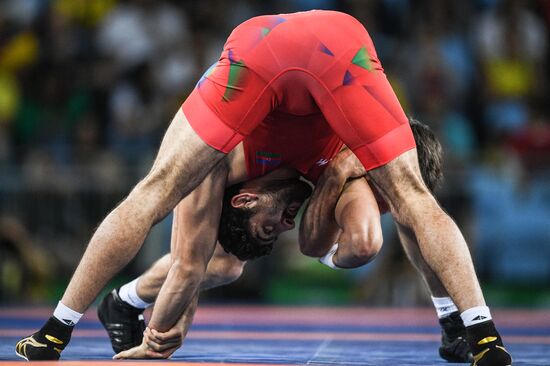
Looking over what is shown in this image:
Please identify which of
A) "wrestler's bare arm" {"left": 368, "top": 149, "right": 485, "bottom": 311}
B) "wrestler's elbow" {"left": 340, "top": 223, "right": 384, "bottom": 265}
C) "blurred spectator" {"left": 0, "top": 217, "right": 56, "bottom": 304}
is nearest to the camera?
"wrestler's bare arm" {"left": 368, "top": 149, "right": 485, "bottom": 311}

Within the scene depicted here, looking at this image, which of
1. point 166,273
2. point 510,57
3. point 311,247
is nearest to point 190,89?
point 510,57

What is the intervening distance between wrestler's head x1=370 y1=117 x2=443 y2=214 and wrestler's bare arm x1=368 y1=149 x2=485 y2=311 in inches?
18.6

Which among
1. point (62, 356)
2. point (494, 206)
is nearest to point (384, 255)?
point (494, 206)

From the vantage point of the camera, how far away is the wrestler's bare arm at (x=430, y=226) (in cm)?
332

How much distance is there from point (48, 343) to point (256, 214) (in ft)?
3.06

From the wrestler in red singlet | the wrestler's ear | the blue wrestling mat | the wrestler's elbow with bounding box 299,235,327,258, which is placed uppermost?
the wrestler in red singlet

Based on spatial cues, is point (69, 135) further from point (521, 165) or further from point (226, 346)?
point (226, 346)

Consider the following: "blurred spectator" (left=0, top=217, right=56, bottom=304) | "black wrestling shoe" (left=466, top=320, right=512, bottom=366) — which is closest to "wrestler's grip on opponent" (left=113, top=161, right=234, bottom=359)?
"black wrestling shoe" (left=466, top=320, right=512, bottom=366)

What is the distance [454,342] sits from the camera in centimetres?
402

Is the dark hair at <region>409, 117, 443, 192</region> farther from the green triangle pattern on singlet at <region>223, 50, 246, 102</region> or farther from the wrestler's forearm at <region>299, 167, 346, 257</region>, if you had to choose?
the green triangle pattern on singlet at <region>223, 50, 246, 102</region>

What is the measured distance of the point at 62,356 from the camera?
150 inches

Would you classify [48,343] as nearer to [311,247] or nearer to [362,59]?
[311,247]

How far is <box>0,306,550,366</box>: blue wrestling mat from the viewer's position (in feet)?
13.0

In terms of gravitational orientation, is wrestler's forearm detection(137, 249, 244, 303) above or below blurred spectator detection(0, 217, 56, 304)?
above
